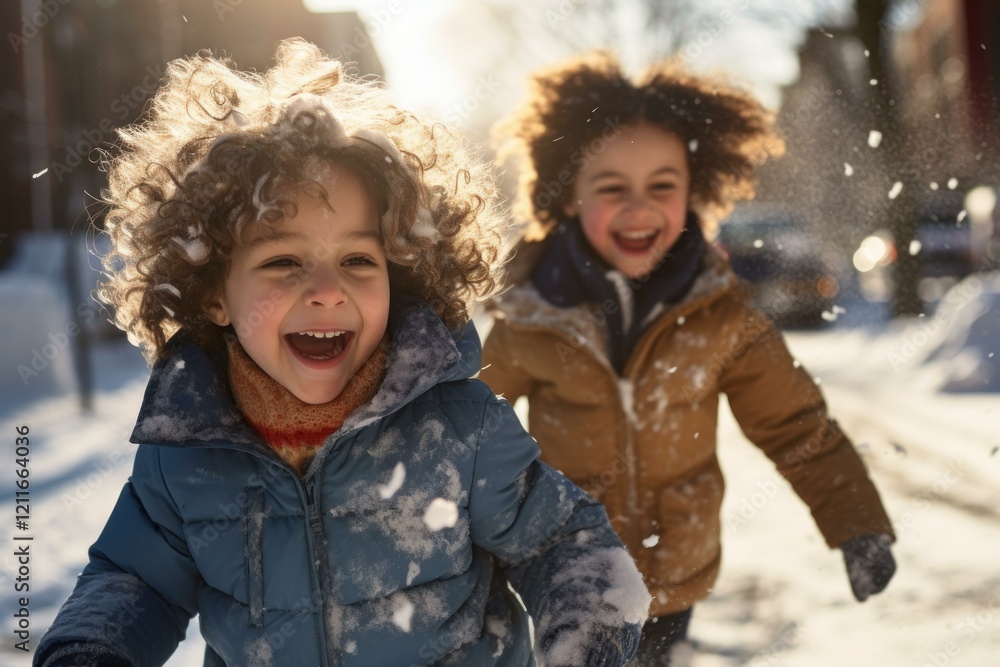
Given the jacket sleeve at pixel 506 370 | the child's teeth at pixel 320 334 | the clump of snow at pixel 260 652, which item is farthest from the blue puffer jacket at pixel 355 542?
the jacket sleeve at pixel 506 370

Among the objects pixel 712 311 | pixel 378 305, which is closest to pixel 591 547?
pixel 378 305

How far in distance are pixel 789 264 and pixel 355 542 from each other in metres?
9.18

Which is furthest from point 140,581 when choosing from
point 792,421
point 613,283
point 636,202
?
point 792,421

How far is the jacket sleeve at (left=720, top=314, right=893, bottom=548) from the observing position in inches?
98.7

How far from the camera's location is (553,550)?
5.57 ft

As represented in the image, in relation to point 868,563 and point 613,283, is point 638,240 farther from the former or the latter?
point 868,563

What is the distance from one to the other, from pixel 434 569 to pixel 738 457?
437 cm

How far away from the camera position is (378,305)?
1.73m

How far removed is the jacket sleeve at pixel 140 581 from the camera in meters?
1.61

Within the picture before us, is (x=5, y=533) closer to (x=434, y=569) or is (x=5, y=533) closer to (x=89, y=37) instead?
(x=434, y=569)

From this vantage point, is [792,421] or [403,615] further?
[792,421]

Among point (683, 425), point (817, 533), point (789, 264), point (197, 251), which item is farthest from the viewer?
point (789, 264)

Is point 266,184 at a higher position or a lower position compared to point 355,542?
higher

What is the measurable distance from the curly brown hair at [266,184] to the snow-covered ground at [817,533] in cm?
144
